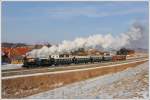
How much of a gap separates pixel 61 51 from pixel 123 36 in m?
0.54

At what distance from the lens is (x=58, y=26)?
351 cm

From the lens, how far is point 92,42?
349 centimetres

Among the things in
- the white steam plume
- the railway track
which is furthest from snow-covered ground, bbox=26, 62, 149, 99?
the white steam plume

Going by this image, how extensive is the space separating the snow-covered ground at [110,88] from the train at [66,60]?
15cm

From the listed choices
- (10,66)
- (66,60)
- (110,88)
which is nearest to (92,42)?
(66,60)

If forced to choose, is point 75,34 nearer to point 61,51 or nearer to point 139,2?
point 61,51

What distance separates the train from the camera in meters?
3.49

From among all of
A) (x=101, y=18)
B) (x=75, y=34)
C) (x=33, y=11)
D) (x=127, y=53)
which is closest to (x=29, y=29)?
(x=33, y=11)

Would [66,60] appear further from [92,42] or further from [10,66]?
[10,66]

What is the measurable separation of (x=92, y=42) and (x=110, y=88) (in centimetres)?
43

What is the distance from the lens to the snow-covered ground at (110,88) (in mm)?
3482

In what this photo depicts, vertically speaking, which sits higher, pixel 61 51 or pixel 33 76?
pixel 61 51

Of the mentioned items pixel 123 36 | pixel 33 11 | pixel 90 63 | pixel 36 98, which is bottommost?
pixel 36 98

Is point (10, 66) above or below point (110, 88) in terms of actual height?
above
